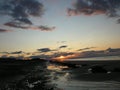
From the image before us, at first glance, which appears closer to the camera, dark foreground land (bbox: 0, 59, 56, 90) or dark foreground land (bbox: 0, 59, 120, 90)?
dark foreground land (bbox: 0, 59, 56, 90)

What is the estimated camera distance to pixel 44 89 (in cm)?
2645

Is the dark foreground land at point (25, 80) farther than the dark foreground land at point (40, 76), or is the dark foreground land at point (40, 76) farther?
the dark foreground land at point (40, 76)

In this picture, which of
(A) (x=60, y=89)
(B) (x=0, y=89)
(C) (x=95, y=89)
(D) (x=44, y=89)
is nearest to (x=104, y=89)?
(C) (x=95, y=89)

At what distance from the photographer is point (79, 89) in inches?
1112

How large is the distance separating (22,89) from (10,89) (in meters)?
1.28

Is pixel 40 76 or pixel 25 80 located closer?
pixel 25 80

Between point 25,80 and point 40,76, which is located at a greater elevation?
point 40,76

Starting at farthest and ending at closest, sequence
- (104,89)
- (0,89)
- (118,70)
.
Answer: (118,70) → (104,89) → (0,89)

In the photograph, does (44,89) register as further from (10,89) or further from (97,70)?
(97,70)

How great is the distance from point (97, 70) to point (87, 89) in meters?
29.3

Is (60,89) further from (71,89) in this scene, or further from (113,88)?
(113,88)

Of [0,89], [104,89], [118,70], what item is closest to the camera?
[0,89]

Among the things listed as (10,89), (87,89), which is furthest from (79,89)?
(10,89)

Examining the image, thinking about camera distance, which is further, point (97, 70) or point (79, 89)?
point (97, 70)
